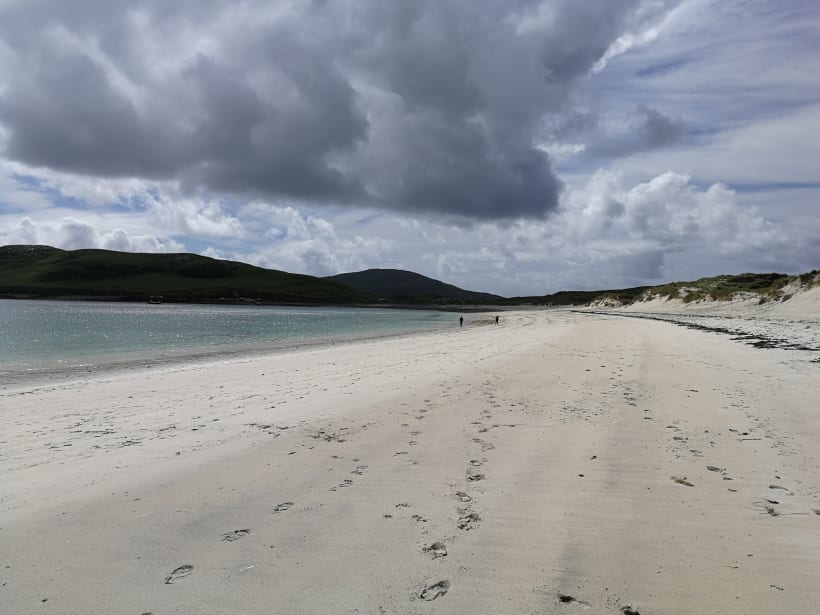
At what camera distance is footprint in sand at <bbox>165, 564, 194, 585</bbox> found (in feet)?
12.3

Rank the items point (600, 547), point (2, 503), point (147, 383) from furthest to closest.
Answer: point (147, 383) → point (2, 503) → point (600, 547)

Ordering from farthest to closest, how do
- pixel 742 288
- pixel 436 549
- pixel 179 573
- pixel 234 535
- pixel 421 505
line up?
pixel 742 288 → pixel 421 505 → pixel 234 535 → pixel 436 549 → pixel 179 573

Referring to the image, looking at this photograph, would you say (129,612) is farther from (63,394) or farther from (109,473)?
(63,394)

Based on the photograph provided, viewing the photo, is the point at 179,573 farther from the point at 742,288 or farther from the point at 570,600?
the point at 742,288

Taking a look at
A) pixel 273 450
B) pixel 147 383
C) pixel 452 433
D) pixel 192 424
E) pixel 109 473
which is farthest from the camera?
pixel 147 383

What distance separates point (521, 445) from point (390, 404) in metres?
3.97

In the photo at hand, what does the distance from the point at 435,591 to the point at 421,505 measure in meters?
1.54

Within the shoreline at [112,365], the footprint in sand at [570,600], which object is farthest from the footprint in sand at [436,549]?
the shoreline at [112,365]

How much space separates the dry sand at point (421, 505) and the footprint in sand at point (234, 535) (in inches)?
0.8

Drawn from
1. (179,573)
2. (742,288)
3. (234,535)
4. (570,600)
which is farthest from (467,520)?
(742,288)

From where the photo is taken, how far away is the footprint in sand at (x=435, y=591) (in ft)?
11.5

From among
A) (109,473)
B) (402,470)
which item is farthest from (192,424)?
(402,470)

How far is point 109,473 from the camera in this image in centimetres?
621

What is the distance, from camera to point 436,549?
13.7ft
